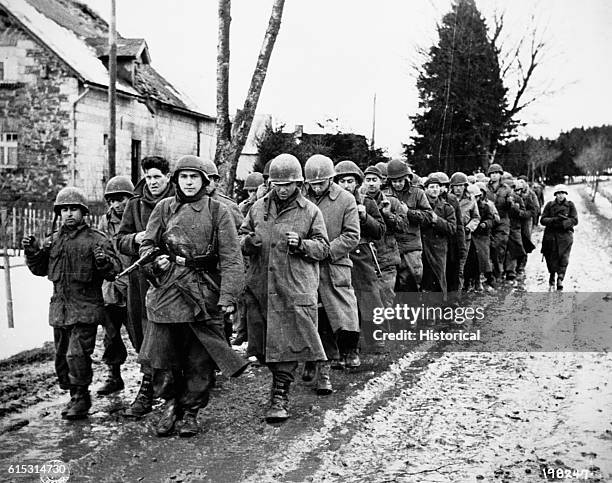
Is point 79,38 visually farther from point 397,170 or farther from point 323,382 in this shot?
point 323,382

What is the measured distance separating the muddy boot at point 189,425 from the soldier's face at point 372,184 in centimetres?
388

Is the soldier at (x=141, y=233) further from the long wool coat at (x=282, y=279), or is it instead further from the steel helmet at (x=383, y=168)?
the steel helmet at (x=383, y=168)

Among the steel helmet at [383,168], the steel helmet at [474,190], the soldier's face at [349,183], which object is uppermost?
the steel helmet at [383,168]

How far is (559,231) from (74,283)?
985 cm

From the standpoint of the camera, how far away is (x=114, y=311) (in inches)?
290

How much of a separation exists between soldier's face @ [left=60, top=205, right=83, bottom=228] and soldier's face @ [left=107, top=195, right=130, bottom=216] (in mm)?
802

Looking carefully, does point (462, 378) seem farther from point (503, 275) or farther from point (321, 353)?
point (503, 275)

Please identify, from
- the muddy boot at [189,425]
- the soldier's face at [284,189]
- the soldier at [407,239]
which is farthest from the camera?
the soldier at [407,239]

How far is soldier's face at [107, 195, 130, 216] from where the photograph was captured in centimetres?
743

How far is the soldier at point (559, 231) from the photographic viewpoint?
1396 centimetres

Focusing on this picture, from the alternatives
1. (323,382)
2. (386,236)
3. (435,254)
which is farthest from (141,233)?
(435,254)

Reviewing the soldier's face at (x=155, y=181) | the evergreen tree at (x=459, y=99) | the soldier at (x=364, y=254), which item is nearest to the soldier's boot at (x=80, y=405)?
the soldier's face at (x=155, y=181)

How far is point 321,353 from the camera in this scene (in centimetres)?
655

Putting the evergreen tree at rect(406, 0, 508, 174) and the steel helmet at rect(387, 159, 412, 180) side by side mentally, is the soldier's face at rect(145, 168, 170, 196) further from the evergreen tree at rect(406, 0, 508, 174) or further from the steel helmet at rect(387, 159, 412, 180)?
the evergreen tree at rect(406, 0, 508, 174)
